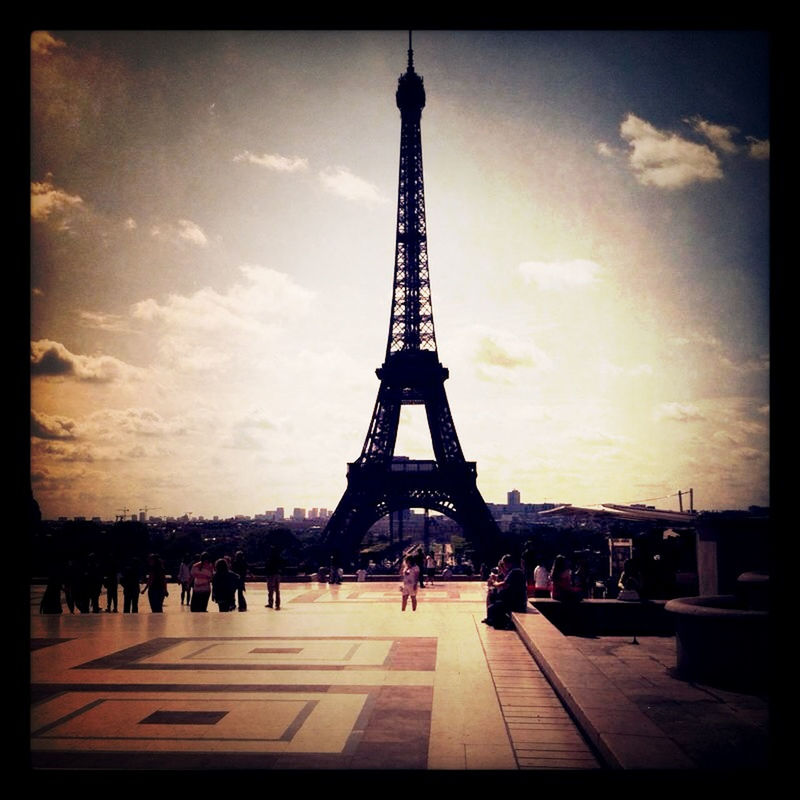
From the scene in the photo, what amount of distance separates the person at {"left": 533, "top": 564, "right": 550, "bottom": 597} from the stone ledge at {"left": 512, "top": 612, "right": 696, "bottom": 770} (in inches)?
183

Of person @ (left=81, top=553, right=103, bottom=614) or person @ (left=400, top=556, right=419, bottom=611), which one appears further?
person @ (left=81, top=553, right=103, bottom=614)

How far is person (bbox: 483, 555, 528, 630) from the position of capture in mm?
11562

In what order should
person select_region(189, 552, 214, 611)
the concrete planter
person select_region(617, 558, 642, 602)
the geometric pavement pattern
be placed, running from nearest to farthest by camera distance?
the geometric pavement pattern → the concrete planter → person select_region(617, 558, 642, 602) → person select_region(189, 552, 214, 611)

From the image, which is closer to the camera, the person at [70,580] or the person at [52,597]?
the person at [52,597]

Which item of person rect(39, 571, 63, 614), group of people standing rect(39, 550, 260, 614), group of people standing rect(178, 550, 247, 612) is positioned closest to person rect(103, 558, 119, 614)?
group of people standing rect(39, 550, 260, 614)

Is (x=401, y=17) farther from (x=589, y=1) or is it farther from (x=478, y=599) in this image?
(x=478, y=599)

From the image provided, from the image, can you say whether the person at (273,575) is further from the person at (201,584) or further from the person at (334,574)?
the person at (334,574)

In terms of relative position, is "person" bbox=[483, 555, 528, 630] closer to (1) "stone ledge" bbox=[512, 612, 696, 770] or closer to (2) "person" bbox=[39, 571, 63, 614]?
(1) "stone ledge" bbox=[512, 612, 696, 770]

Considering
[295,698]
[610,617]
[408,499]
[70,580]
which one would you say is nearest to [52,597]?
[70,580]

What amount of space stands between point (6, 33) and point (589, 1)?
2.55m

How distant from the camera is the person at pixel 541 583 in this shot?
44.0 feet

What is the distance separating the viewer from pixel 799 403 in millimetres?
3094

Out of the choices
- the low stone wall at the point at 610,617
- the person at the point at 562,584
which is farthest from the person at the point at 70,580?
the person at the point at 562,584

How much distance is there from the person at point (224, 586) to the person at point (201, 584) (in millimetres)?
172
